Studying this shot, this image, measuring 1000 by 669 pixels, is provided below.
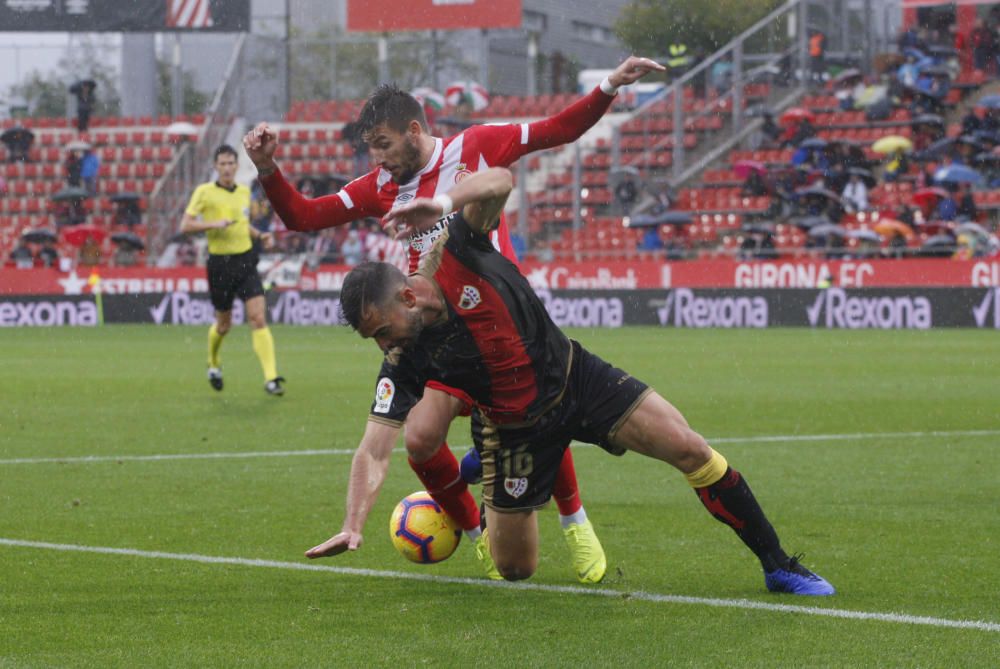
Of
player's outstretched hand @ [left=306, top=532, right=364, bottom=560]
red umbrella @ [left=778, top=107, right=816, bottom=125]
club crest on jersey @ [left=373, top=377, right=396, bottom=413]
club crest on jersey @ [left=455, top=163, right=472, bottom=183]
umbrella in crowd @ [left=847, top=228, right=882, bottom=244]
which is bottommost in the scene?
player's outstretched hand @ [left=306, top=532, right=364, bottom=560]

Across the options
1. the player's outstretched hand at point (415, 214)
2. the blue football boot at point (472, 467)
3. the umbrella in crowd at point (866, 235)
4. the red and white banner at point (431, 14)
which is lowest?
the blue football boot at point (472, 467)

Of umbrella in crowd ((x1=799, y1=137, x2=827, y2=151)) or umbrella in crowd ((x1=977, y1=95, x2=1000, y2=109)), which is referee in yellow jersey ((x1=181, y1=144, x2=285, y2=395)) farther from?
umbrella in crowd ((x1=977, y1=95, x2=1000, y2=109))

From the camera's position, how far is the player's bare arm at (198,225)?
15.6m

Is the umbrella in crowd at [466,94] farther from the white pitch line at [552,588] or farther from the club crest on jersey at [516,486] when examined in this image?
the club crest on jersey at [516,486]

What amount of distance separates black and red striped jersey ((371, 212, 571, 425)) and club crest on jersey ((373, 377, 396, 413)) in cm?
48

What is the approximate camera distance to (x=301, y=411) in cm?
1462

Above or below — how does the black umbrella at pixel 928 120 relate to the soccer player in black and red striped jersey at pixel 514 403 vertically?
above

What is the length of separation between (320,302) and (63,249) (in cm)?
746

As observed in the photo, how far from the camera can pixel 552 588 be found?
6.55m

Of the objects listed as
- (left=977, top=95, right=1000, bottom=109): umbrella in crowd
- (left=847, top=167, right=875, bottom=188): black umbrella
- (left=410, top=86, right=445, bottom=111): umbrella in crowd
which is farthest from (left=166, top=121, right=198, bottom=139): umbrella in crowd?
(left=977, top=95, right=1000, bottom=109): umbrella in crowd

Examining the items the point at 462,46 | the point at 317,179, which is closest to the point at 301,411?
the point at 317,179

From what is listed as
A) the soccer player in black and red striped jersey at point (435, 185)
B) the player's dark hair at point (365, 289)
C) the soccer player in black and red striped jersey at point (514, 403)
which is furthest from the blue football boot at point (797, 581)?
the player's dark hair at point (365, 289)

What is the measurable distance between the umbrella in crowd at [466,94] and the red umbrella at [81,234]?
970cm

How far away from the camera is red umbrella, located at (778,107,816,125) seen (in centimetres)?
3459
